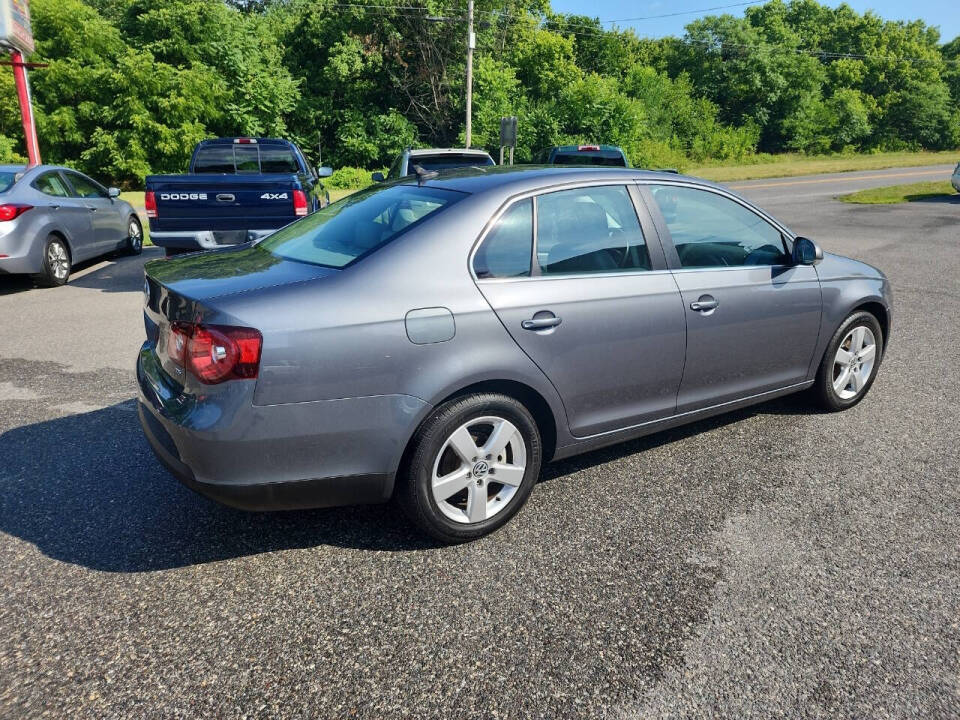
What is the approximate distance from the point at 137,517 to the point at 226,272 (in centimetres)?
125

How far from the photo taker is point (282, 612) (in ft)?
9.36

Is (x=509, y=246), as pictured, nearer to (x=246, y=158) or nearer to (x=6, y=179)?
(x=6, y=179)

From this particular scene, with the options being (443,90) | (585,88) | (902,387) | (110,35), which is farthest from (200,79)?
(902,387)

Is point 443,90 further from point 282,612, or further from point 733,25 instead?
point 282,612

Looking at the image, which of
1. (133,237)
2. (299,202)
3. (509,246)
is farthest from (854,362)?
(133,237)

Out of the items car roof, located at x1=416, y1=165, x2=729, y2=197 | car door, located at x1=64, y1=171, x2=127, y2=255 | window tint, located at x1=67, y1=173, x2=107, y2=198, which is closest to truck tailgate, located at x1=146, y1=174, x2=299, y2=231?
car door, located at x1=64, y1=171, x2=127, y2=255

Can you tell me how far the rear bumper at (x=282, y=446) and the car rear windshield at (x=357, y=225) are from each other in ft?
2.25

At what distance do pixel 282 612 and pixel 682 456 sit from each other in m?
2.42

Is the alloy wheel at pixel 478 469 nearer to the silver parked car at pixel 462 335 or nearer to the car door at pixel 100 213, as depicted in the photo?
the silver parked car at pixel 462 335

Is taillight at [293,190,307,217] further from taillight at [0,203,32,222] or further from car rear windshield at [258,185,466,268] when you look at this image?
car rear windshield at [258,185,466,268]

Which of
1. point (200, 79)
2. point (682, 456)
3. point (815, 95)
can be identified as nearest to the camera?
point (682, 456)

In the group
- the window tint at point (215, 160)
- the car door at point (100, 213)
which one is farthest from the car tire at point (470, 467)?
the window tint at point (215, 160)

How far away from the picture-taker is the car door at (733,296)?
396 centimetres

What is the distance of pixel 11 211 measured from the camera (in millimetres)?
8711
